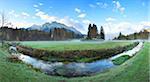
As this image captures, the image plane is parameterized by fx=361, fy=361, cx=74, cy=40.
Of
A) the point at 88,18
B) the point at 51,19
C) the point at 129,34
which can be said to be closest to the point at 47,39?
the point at 51,19

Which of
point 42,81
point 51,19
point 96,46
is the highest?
point 51,19

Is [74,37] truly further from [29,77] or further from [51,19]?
[29,77]

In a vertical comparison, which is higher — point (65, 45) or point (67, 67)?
point (65, 45)

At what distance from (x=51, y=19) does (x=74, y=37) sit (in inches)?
12.1

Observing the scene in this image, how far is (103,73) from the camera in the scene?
3.52m

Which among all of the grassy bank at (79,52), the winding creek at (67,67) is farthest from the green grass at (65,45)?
the winding creek at (67,67)

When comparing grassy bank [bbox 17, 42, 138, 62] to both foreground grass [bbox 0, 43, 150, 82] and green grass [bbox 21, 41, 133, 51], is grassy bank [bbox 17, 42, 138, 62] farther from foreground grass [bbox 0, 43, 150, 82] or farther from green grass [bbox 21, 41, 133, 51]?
foreground grass [bbox 0, 43, 150, 82]

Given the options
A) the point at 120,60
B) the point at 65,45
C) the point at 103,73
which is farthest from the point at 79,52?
the point at 120,60

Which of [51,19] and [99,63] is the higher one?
[51,19]

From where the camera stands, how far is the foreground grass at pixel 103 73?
3.37 meters

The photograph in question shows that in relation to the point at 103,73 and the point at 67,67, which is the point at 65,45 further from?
the point at 103,73

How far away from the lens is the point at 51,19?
3.48 metres

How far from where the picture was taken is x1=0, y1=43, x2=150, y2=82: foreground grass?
3.37 meters

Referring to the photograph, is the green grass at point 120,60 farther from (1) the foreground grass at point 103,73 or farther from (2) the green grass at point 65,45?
(2) the green grass at point 65,45
